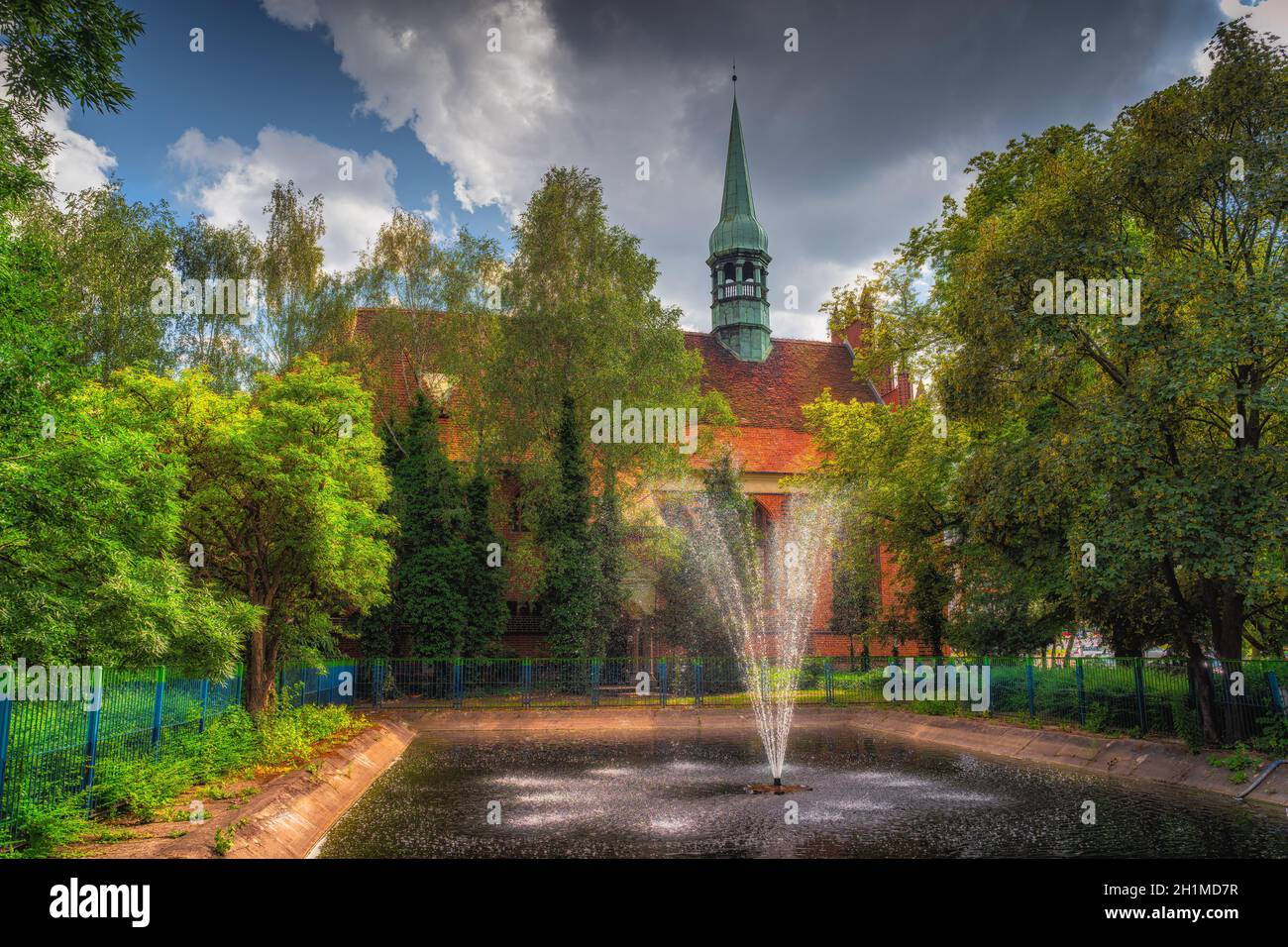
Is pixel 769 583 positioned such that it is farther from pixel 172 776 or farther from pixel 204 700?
pixel 172 776

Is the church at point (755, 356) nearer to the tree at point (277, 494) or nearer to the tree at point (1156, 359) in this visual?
the tree at point (1156, 359)

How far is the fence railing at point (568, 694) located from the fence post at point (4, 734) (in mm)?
12

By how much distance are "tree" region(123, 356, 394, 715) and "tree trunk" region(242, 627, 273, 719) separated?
1.0 inches

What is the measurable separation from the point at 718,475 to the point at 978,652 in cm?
1363

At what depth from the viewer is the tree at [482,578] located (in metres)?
34.0

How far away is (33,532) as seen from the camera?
9758 millimetres

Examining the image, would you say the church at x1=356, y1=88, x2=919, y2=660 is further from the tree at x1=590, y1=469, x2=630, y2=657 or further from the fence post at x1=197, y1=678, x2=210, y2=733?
the fence post at x1=197, y1=678, x2=210, y2=733

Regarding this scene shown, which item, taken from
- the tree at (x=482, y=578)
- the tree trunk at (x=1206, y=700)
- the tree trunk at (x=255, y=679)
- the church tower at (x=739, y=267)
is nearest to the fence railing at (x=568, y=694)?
the tree trunk at (x=1206, y=700)

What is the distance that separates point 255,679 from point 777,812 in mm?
11668

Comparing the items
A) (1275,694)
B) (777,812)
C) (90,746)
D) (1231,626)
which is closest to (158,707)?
(90,746)

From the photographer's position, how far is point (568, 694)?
1260 inches

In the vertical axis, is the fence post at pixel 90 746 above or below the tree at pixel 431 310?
below

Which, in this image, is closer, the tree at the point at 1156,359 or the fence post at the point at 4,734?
the fence post at the point at 4,734

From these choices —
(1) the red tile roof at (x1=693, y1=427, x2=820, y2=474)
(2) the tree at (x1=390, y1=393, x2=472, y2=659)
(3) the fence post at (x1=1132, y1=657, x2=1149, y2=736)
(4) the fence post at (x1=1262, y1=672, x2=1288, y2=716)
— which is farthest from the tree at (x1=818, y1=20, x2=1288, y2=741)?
(1) the red tile roof at (x1=693, y1=427, x2=820, y2=474)
